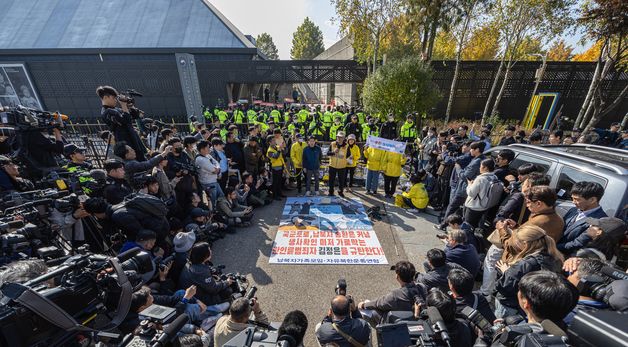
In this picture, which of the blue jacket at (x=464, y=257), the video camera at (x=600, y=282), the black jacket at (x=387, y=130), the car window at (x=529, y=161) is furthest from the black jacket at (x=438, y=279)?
the black jacket at (x=387, y=130)

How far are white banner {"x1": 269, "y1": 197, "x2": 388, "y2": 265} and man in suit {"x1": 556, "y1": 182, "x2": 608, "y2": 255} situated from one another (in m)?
2.55

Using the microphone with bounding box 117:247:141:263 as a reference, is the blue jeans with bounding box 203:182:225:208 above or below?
below

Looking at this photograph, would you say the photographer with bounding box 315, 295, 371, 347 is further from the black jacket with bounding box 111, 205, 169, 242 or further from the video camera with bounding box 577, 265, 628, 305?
the black jacket with bounding box 111, 205, 169, 242

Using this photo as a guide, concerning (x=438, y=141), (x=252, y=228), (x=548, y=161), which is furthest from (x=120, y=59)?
(x=548, y=161)

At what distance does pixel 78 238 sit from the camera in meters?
3.67

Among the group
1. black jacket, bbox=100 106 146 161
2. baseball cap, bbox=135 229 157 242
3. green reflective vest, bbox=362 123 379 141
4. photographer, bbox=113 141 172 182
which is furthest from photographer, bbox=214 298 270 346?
green reflective vest, bbox=362 123 379 141

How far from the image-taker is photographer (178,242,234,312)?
304cm

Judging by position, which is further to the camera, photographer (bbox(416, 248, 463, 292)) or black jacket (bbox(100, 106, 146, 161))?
black jacket (bbox(100, 106, 146, 161))

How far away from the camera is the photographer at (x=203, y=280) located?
3037mm

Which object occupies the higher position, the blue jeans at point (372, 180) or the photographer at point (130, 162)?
the photographer at point (130, 162)

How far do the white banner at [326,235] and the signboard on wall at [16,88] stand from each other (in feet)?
76.2

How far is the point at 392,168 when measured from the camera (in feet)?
23.7

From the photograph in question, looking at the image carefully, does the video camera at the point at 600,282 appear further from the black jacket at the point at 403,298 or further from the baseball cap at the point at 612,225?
the black jacket at the point at 403,298

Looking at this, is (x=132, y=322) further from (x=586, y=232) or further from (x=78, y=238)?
(x=586, y=232)
